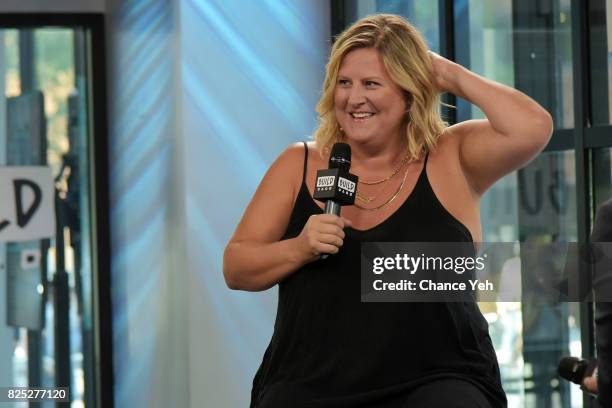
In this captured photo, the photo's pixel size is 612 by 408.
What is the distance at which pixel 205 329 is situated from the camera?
4.57 meters

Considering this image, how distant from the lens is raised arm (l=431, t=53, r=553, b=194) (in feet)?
6.53

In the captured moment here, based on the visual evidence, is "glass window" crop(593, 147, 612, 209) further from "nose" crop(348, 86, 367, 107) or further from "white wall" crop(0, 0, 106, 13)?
"white wall" crop(0, 0, 106, 13)

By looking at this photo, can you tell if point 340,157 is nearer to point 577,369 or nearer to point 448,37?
point 577,369

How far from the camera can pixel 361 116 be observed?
6.63ft

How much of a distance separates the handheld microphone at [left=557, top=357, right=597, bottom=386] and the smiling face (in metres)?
0.59

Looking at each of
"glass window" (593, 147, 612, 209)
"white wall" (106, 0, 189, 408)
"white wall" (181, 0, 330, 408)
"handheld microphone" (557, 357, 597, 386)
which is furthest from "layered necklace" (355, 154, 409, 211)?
"white wall" (106, 0, 189, 408)

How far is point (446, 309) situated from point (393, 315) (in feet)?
0.30

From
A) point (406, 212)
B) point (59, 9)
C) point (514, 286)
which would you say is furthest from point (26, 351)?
point (406, 212)

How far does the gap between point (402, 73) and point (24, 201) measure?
3.46m

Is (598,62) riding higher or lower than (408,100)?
higher

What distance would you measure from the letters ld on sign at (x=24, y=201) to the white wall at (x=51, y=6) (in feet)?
2.41

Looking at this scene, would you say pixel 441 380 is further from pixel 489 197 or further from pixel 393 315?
A: pixel 489 197

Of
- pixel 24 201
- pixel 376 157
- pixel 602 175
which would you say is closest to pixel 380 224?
pixel 376 157

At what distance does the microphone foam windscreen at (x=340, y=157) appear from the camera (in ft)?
6.38
